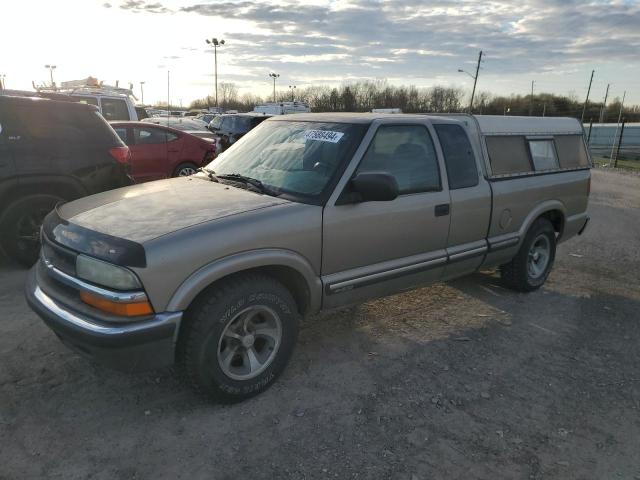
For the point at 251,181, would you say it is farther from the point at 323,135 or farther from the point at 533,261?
the point at 533,261

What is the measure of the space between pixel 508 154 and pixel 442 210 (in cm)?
126

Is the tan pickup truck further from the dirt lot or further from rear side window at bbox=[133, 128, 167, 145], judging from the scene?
rear side window at bbox=[133, 128, 167, 145]

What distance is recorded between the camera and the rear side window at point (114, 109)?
1211 cm

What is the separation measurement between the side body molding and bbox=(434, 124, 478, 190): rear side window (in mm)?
1573

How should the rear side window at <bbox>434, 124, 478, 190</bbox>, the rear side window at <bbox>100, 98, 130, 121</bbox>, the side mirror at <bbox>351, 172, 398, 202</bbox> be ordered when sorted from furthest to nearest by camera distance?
the rear side window at <bbox>100, 98, 130, 121</bbox>, the rear side window at <bbox>434, 124, 478, 190</bbox>, the side mirror at <bbox>351, 172, 398, 202</bbox>

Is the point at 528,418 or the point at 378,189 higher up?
the point at 378,189

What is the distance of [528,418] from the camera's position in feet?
10.5

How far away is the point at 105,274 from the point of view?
8.99ft

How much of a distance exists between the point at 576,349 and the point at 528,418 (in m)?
1.28

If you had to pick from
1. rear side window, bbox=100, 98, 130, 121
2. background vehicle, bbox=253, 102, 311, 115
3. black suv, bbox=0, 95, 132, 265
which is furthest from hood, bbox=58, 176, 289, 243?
background vehicle, bbox=253, 102, 311, 115

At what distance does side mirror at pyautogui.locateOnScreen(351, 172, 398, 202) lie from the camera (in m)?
3.32

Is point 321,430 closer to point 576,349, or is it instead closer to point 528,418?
point 528,418

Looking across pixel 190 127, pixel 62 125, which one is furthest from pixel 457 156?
pixel 190 127

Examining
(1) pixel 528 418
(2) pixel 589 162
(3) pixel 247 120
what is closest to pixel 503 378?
(1) pixel 528 418
